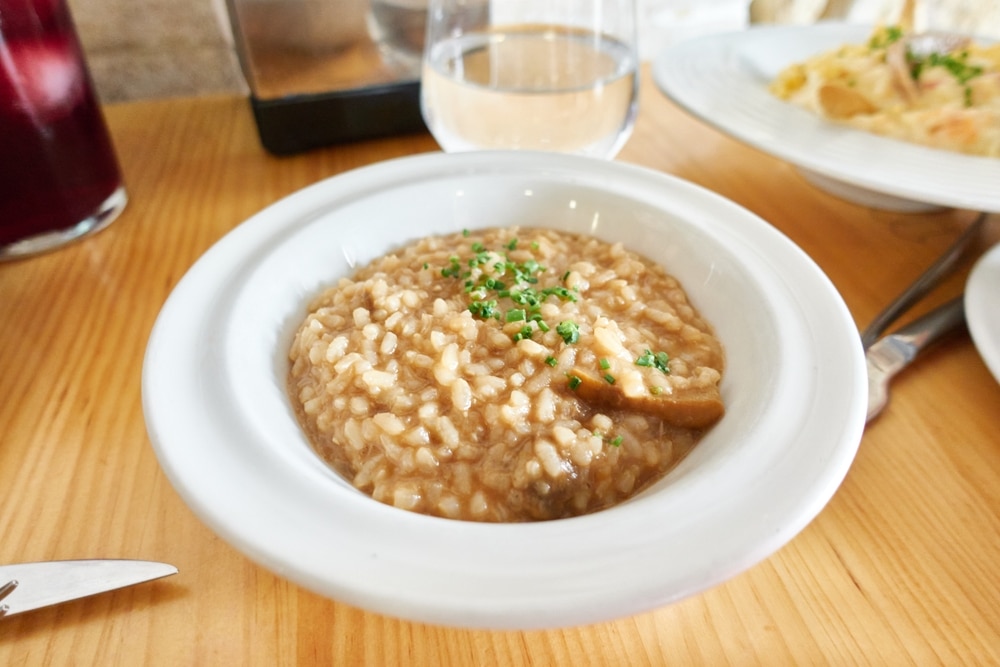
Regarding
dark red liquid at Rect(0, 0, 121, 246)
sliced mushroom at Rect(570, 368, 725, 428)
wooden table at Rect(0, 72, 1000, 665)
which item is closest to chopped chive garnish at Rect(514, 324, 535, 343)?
A: sliced mushroom at Rect(570, 368, 725, 428)

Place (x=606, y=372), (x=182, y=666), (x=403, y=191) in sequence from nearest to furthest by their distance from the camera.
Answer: (x=182, y=666) → (x=606, y=372) → (x=403, y=191)

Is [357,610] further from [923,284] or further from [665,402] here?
[923,284]

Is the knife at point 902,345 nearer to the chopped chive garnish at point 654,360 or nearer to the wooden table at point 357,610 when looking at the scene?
the wooden table at point 357,610

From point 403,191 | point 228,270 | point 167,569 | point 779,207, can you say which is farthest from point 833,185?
point 167,569

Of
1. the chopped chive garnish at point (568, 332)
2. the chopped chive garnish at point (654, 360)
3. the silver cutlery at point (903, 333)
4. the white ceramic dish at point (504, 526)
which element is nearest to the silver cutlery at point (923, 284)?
the silver cutlery at point (903, 333)

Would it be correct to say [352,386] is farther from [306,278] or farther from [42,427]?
[42,427]

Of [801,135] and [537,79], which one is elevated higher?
[537,79]

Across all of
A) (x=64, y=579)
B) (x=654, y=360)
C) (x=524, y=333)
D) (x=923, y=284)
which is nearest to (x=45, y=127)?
(x=64, y=579)
